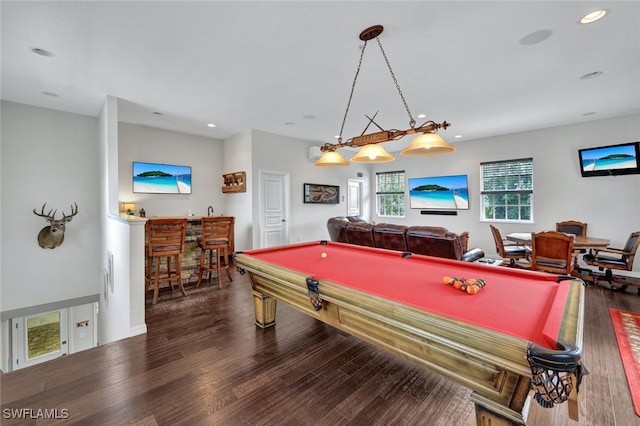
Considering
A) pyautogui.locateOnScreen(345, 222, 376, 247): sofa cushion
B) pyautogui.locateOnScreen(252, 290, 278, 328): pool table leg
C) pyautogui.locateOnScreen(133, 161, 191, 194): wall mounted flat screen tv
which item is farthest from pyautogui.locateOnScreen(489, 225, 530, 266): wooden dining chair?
pyautogui.locateOnScreen(133, 161, 191, 194): wall mounted flat screen tv

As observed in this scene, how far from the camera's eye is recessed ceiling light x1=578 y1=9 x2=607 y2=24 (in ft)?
6.98

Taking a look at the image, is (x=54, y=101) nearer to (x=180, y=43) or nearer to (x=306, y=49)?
(x=180, y=43)

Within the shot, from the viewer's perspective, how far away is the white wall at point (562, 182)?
464 centimetres

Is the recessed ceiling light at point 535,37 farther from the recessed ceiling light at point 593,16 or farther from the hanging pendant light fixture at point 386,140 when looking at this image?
the hanging pendant light fixture at point 386,140

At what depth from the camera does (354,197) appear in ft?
26.6

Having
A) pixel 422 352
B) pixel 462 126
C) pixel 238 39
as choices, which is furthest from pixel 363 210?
pixel 422 352

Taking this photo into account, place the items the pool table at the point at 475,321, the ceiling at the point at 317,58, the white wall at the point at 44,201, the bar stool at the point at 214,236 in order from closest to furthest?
the pool table at the point at 475,321, the ceiling at the point at 317,58, the white wall at the point at 44,201, the bar stool at the point at 214,236

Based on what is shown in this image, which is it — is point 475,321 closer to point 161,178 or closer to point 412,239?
point 412,239

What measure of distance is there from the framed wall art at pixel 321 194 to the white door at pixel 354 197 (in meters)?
0.63

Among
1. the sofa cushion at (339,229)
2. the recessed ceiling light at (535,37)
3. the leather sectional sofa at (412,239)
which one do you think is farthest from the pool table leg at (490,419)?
the sofa cushion at (339,229)

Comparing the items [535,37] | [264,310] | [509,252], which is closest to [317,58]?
[535,37]

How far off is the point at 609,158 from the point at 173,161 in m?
8.44

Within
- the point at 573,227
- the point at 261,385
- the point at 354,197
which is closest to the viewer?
the point at 261,385

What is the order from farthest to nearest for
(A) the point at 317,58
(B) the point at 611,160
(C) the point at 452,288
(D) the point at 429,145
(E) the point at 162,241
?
(B) the point at 611,160 → (E) the point at 162,241 → (A) the point at 317,58 → (D) the point at 429,145 → (C) the point at 452,288
